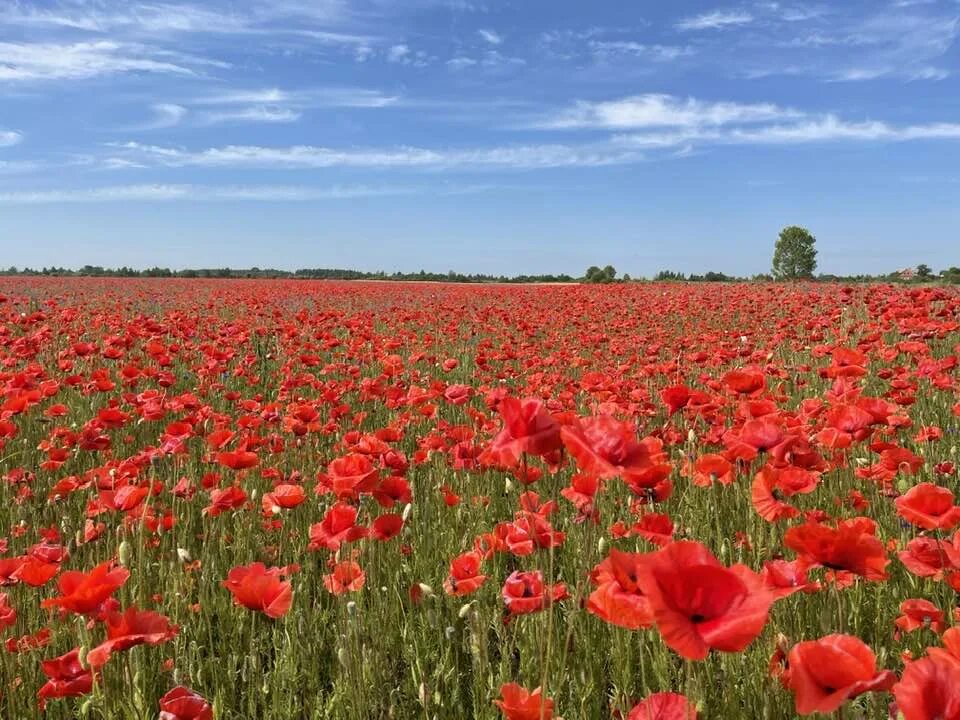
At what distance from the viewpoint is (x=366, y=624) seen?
2621mm

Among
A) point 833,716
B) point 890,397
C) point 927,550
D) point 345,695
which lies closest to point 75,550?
point 345,695

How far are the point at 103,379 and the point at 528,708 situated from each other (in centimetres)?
400

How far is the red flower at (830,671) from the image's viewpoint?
3.09ft

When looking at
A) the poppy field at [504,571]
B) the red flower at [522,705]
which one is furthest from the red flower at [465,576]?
the red flower at [522,705]

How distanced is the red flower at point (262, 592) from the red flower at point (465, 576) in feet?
1.74

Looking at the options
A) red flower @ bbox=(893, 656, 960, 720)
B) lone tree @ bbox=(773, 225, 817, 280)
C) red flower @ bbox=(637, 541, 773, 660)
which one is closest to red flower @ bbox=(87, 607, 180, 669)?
red flower @ bbox=(637, 541, 773, 660)

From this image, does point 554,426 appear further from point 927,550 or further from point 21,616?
point 21,616

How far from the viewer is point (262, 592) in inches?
69.9

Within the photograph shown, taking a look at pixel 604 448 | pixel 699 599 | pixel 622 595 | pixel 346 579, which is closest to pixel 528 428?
pixel 604 448

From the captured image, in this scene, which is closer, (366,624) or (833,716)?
(833,716)

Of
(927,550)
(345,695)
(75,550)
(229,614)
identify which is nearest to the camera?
(927,550)

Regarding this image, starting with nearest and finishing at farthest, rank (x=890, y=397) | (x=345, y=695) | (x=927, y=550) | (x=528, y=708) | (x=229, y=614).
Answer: (x=528, y=708), (x=927, y=550), (x=345, y=695), (x=229, y=614), (x=890, y=397)

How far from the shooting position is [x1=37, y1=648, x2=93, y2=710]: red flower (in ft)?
5.09

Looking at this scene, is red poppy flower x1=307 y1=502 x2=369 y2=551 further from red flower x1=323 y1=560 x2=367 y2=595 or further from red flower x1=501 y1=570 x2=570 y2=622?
red flower x1=501 y1=570 x2=570 y2=622
